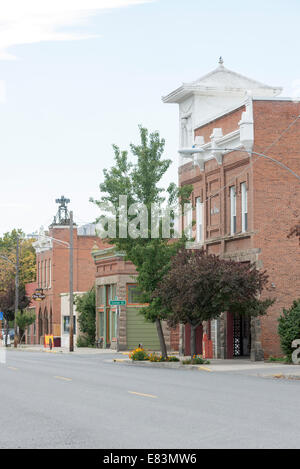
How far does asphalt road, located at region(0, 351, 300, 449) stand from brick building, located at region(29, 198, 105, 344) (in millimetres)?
55251

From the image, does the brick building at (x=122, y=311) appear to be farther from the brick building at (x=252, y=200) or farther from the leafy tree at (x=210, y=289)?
the leafy tree at (x=210, y=289)

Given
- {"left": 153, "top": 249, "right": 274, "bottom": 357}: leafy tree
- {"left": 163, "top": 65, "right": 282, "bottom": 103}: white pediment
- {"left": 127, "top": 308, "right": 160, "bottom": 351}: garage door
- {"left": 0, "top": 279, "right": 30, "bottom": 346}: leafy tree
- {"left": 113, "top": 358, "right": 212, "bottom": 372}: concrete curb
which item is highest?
{"left": 163, "top": 65, "right": 282, "bottom": 103}: white pediment

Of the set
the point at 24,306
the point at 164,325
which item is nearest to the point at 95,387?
the point at 164,325

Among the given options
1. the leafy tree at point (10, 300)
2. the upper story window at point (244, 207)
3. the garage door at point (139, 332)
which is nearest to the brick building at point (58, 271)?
the leafy tree at point (10, 300)

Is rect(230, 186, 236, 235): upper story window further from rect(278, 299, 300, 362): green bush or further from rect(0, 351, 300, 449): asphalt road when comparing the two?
rect(0, 351, 300, 449): asphalt road

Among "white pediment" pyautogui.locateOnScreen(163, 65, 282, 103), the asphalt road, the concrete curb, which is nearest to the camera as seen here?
the asphalt road

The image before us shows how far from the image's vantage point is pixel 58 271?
81.9m

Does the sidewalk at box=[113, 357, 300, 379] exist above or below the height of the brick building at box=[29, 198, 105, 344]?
below

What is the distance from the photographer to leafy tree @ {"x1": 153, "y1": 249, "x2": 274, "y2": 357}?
3494 centimetres

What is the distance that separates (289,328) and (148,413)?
67.3 ft

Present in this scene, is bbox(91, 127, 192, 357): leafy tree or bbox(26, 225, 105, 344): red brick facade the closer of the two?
bbox(91, 127, 192, 357): leafy tree

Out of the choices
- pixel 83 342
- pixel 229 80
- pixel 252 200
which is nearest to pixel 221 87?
pixel 229 80

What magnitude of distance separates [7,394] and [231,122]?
24.2m

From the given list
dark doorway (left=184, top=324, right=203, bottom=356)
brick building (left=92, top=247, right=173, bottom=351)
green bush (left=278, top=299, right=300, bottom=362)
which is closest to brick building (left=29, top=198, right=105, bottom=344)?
brick building (left=92, top=247, right=173, bottom=351)
